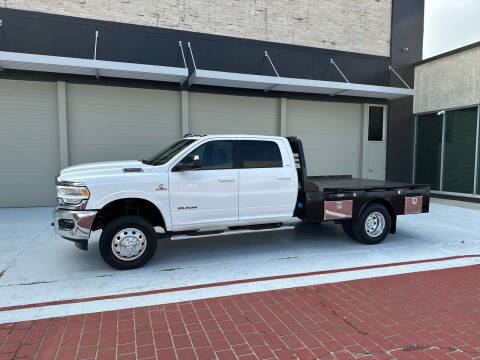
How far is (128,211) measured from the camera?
578 cm

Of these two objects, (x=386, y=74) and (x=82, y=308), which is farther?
(x=386, y=74)

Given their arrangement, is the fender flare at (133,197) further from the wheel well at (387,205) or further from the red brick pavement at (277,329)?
the wheel well at (387,205)

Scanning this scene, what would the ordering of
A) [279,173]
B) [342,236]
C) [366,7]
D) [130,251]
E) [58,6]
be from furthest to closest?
[366,7] → [58,6] → [342,236] → [279,173] → [130,251]

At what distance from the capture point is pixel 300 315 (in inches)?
157

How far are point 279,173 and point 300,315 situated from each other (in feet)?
9.58

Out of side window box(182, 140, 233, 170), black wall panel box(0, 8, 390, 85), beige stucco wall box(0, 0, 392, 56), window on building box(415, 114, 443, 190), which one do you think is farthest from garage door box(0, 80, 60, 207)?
window on building box(415, 114, 443, 190)

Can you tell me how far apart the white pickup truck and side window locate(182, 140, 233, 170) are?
0.06 feet

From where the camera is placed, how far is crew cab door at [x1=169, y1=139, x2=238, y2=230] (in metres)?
5.71

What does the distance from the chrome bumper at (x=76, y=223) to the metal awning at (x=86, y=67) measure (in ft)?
19.6

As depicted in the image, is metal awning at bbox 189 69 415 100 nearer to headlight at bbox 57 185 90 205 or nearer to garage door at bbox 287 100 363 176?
garage door at bbox 287 100 363 176

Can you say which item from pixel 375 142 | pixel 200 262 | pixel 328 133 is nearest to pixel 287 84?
pixel 328 133

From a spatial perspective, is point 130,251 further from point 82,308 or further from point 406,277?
point 406,277

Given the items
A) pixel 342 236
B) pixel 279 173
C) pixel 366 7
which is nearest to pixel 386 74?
pixel 366 7

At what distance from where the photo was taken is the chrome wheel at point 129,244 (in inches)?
212
